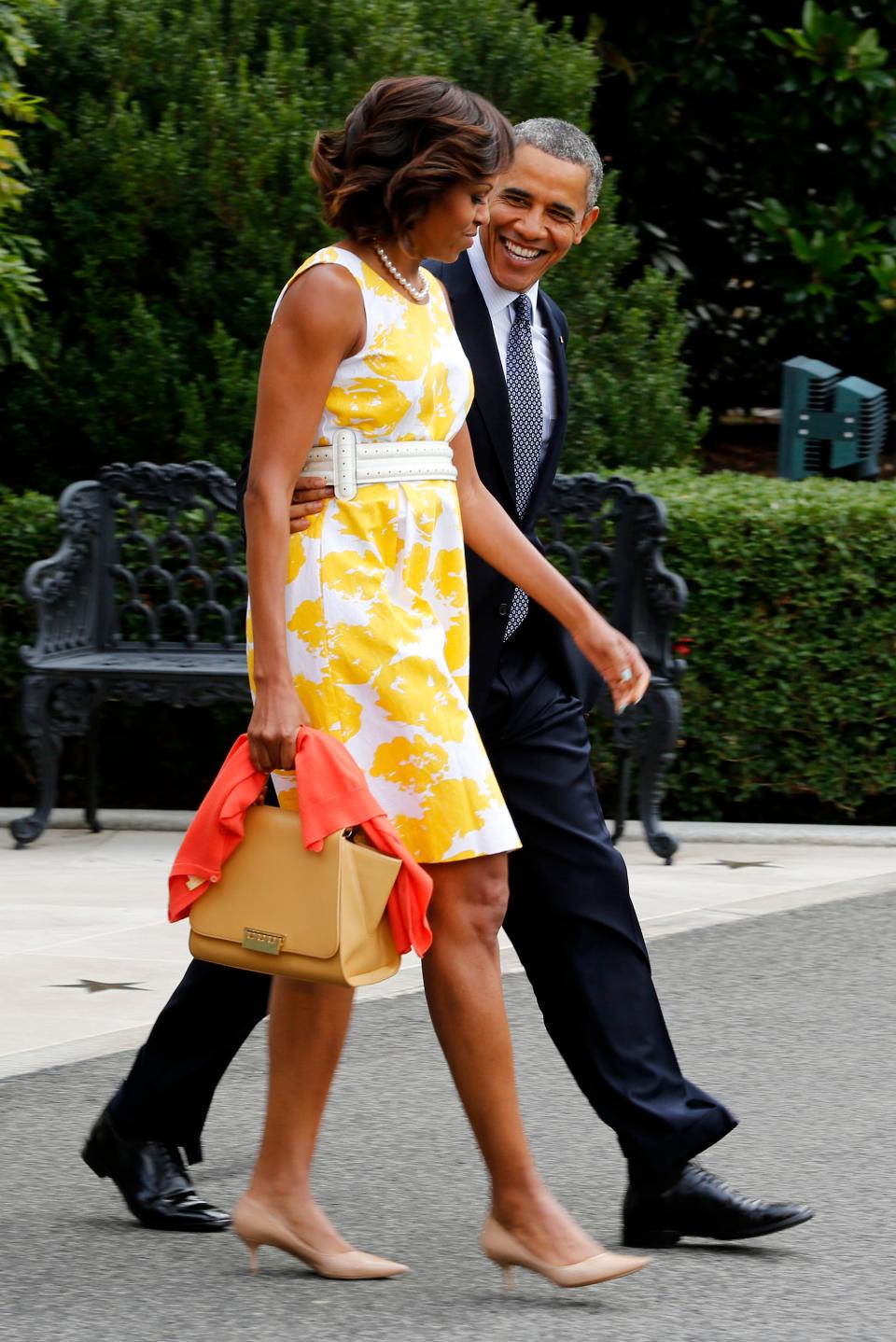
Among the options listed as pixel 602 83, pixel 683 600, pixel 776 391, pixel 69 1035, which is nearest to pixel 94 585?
pixel 683 600

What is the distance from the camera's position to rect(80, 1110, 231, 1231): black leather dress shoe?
151 inches

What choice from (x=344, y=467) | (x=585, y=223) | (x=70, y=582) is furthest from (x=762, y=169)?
(x=344, y=467)

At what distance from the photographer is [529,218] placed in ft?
12.5

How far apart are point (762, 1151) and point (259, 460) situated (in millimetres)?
1857

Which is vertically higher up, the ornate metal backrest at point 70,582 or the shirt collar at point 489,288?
the shirt collar at point 489,288

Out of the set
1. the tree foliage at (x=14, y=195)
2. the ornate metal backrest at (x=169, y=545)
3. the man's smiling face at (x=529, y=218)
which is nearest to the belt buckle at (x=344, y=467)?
the man's smiling face at (x=529, y=218)

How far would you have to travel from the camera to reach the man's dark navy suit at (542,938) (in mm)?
Answer: 3684

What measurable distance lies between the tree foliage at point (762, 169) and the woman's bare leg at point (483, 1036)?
25.9 ft

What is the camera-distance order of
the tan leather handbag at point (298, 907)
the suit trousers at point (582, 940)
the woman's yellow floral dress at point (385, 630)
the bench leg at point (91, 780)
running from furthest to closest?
the bench leg at point (91, 780) < the suit trousers at point (582, 940) < the woman's yellow floral dress at point (385, 630) < the tan leather handbag at point (298, 907)

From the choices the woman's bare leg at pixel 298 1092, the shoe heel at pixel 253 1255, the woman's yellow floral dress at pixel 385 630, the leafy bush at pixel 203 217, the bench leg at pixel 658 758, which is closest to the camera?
the woman's yellow floral dress at pixel 385 630

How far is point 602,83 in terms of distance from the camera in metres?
12.1

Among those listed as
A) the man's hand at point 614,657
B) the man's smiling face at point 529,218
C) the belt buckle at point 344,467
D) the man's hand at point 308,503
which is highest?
the man's smiling face at point 529,218

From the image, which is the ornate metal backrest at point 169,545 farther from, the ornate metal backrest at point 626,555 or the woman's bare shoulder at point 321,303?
the woman's bare shoulder at point 321,303

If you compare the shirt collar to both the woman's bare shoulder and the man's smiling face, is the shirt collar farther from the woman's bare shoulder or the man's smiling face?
the woman's bare shoulder
